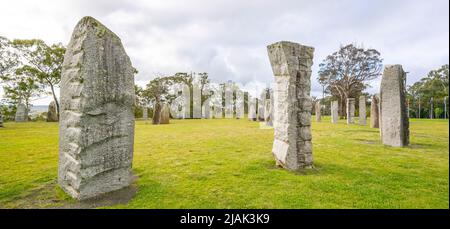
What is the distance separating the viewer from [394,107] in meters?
8.78

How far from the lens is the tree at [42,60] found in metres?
23.9

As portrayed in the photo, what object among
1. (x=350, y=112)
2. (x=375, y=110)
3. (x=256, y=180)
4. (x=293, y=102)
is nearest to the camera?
(x=256, y=180)

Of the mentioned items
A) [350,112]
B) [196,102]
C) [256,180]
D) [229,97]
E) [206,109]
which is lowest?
[256,180]

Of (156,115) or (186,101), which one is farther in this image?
(186,101)

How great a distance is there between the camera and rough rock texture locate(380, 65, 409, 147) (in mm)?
8688

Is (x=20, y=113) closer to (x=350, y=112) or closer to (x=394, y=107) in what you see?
(x=350, y=112)

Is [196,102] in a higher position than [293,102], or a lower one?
higher

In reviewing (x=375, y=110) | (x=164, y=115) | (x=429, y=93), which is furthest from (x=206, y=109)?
(x=429, y=93)

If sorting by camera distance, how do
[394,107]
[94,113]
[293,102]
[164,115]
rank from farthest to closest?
1. [164,115]
2. [394,107]
3. [293,102]
4. [94,113]

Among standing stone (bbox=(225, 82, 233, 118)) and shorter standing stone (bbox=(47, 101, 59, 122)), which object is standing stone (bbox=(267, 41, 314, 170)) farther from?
standing stone (bbox=(225, 82, 233, 118))

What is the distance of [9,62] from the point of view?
19516 millimetres

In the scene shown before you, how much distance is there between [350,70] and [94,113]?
3868 centimetres

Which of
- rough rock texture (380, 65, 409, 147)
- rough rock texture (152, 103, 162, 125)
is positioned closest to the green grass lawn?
rough rock texture (380, 65, 409, 147)

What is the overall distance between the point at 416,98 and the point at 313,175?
4134 cm
